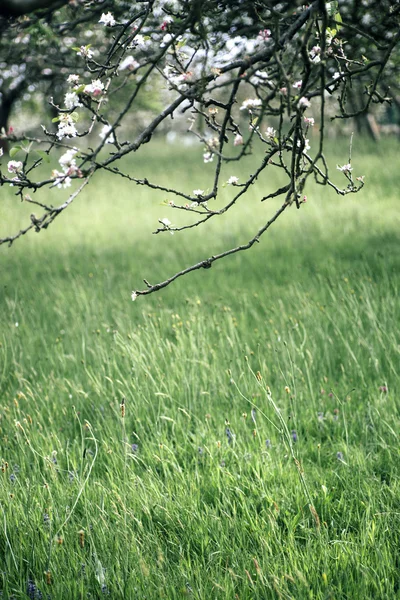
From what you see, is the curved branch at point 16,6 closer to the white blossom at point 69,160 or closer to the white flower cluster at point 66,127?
the white blossom at point 69,160

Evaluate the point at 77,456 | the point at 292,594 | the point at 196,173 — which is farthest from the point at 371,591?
the point at 196,173

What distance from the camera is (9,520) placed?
2.50 meters

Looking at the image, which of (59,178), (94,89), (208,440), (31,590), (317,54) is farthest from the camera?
(208,440)

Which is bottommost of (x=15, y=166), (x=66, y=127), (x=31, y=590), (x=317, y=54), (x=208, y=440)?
(x=31, y=590)

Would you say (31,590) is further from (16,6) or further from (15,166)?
(16,6)

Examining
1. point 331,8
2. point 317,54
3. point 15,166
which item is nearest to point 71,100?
point 15,166

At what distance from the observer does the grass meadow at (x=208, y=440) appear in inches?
85.5

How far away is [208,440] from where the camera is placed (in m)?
3.02

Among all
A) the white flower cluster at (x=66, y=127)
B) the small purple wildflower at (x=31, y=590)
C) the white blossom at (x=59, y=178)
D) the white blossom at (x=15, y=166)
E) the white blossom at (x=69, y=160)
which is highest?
the white flower cluster at (x=66, y=127)

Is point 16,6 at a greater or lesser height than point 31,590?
greater

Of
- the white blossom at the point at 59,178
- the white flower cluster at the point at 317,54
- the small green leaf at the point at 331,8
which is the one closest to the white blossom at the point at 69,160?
the white blossom at the point at 59,178

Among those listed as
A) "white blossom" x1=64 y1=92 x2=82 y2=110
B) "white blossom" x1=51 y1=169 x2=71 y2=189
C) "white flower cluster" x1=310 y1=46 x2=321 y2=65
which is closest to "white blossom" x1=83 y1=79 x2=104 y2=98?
"white blossom" x1=64 y1=92 x2=82 y2=110

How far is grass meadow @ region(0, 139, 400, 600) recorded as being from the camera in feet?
7.13

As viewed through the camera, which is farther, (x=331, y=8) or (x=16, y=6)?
(x=331, y=8)
